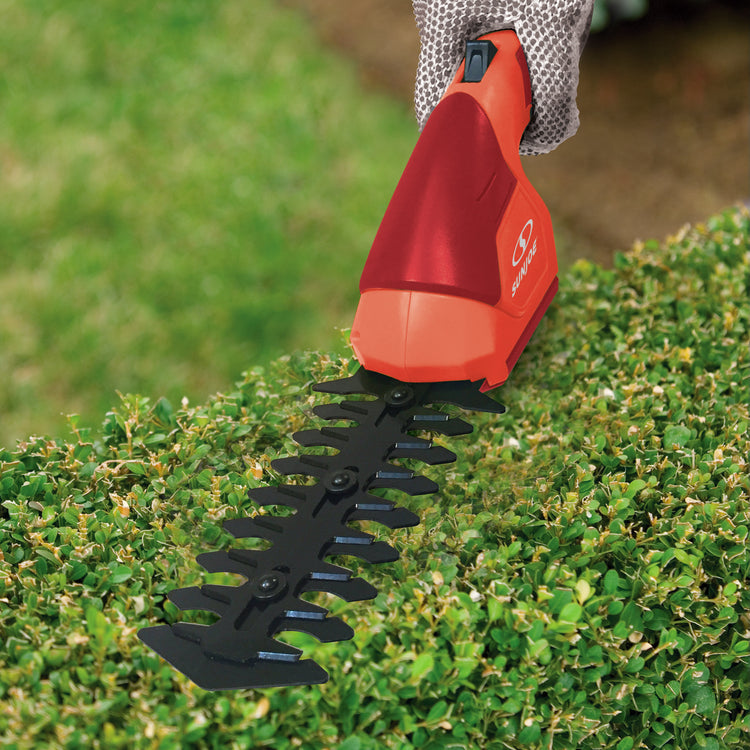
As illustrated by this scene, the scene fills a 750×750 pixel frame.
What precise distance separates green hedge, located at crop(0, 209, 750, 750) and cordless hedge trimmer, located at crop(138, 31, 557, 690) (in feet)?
0.44

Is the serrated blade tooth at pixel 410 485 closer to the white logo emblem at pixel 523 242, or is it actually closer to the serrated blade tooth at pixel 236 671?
the serrated blade tooth at pixel 236 671

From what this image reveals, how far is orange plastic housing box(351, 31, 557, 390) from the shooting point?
6.43ft

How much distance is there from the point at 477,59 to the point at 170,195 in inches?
94.1

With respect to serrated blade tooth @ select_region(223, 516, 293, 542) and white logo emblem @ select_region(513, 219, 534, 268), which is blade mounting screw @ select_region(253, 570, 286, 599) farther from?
white logo emblem @ select_region(513, 219, 534, 268)

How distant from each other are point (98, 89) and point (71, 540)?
350 centimetres

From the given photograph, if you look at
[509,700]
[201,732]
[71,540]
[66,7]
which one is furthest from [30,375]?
[66,7]

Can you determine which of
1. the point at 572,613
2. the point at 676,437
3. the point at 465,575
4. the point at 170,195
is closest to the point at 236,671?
the point at 465,575

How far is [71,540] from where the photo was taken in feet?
6.44

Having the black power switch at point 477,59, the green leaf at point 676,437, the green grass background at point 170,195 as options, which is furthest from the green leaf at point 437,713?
the green grass background at point 170,195

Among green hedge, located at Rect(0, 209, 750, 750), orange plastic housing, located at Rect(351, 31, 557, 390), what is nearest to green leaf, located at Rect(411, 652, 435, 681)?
green hedge, located at Rect(0, 209, 750, 750)

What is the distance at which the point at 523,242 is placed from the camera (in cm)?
216

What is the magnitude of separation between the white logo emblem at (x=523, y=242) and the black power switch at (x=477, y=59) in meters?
0.37

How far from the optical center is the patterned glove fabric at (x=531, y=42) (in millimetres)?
A: 2158

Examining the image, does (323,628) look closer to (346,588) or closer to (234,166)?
(346,588)
